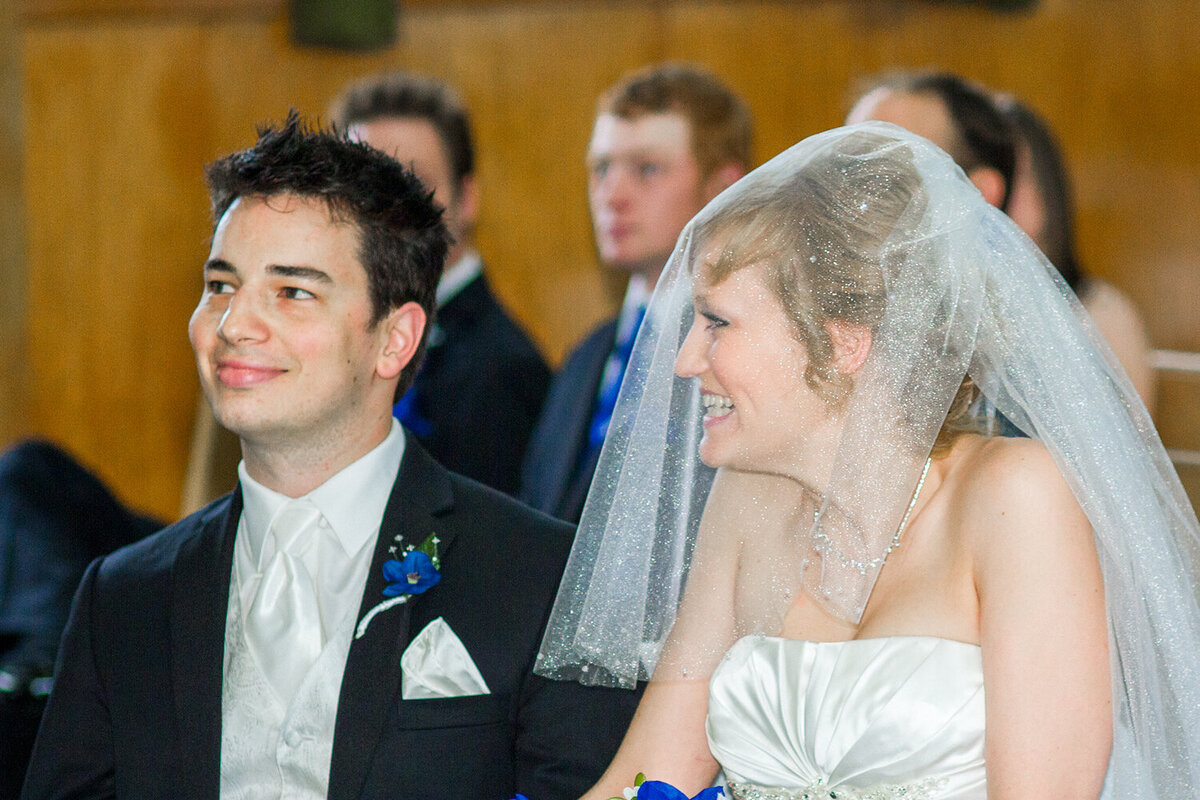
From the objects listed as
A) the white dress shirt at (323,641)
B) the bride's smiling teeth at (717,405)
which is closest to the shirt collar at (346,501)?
the white dress shirt at (323,641)

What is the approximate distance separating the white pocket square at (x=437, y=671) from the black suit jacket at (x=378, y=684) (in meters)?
0.01

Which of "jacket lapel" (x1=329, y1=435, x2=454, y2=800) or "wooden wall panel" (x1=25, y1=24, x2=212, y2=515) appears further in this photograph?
"wooden wall panel" (x1=25, y1=24, x2=212, y2=515)

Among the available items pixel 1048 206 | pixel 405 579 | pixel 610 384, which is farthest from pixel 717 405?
pixel 1048 206

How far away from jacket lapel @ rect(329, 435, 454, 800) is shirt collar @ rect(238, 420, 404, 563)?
4cm

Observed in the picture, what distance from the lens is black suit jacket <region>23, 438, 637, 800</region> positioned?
2.12 m

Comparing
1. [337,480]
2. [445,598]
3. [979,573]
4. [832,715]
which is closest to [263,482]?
[337,480]

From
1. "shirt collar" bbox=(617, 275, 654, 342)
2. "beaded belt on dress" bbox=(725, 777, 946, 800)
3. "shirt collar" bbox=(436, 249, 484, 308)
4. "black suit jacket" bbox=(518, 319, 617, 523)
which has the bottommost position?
"beaded belt on dress" bbox=(725, 777, 946, 800)

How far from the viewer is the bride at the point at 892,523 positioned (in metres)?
1.86

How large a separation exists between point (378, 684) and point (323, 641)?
0.13 metres

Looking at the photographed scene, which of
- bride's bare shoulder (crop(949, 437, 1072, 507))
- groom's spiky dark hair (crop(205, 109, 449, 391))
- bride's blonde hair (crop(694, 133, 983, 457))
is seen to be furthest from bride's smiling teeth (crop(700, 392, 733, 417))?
groom's spiky dark hair (crop(205, 109, 449, 391))

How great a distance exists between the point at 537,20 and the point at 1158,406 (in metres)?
2.89

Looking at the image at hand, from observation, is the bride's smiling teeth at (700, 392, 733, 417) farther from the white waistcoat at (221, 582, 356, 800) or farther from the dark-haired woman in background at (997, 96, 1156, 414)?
the dark-haired woman in background at (997, 96, 1156, 414)

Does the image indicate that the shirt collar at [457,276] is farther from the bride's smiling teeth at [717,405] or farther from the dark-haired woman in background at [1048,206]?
the bride's smiling teeth at [717,405]

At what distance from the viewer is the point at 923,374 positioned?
6.31 ft
